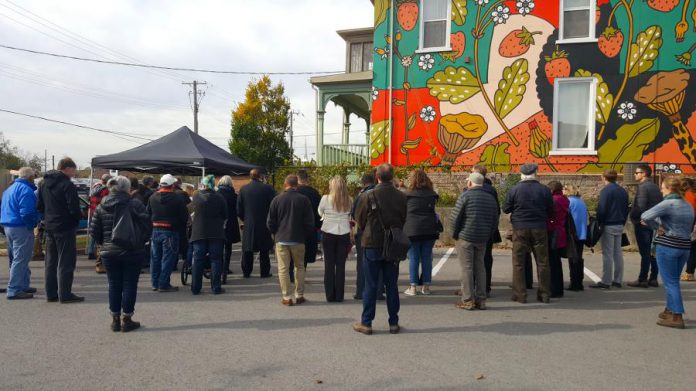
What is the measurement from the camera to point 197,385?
14.4 ft

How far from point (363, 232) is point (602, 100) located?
1198cm

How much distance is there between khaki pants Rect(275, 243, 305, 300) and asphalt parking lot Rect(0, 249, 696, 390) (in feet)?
0.86

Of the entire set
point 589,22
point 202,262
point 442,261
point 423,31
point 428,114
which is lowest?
point 442,261

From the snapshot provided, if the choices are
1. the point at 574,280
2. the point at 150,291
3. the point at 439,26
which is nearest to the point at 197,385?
the point at 150,291

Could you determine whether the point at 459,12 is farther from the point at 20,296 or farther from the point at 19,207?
the point at 20,296

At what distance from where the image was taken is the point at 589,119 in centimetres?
1556

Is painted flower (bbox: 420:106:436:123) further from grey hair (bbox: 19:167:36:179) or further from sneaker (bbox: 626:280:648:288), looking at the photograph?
grey hair (bbox: 19:167:36:179)

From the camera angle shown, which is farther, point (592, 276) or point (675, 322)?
point (592, 276)

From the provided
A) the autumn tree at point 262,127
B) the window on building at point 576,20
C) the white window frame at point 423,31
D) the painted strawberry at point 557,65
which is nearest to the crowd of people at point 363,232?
the painted strawberry at point 557,65

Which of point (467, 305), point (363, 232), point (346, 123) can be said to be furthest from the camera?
point (346, 123)

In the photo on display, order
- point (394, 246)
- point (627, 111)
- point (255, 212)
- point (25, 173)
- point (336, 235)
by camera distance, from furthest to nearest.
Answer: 1. point (627, 111)
2. point (255, 212)
3. point (25, 173)
4. point (336, 235)
5. point (394, 246)

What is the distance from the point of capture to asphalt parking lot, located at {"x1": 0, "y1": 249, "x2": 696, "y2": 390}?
178 inches

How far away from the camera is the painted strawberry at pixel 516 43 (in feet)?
51.5

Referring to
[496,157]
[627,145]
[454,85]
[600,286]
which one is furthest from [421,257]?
[627,145]
